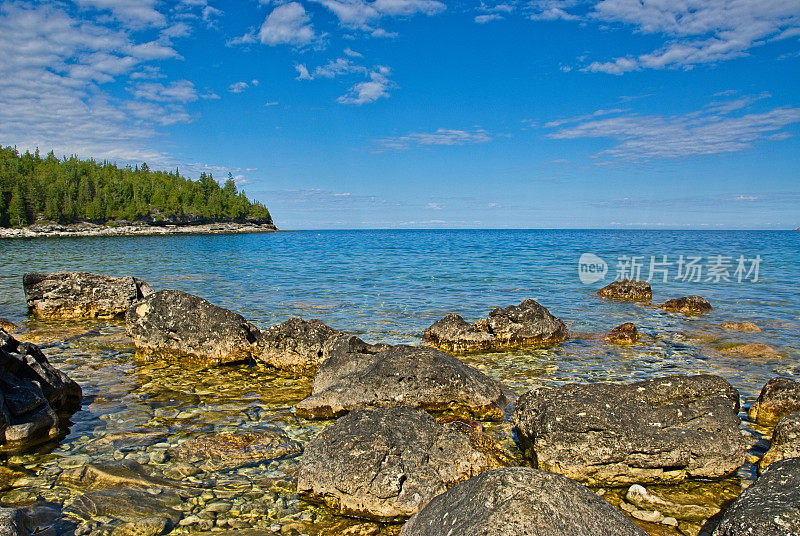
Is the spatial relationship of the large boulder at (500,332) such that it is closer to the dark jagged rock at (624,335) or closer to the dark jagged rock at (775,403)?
the dark jagged rock at (624,335)

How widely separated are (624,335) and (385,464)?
34.7 feet

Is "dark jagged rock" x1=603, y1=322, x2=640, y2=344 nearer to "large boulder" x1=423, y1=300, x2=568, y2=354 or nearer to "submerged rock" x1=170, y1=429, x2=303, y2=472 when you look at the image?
"large boulder" x1=423, y1=300, x2=568, y2=354

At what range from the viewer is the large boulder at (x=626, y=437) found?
6.32m

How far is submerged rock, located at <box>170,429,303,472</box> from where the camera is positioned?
6621 mm

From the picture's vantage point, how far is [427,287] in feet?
82.4

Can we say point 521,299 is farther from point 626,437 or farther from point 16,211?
point 16,211

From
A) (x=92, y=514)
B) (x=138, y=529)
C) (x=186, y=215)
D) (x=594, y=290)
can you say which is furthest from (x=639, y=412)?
(x=186, y=215)

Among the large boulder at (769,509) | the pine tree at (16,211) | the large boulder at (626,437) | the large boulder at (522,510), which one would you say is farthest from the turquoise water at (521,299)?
the pine tree at (16,211)

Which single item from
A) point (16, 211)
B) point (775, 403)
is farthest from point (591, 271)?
point (16, 211)

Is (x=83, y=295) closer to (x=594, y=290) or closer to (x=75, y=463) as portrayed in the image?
(x=75, y=463)

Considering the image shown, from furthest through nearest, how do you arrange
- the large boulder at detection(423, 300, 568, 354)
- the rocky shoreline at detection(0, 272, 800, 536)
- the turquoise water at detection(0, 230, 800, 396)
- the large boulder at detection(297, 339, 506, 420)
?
1. the large boulder at detection(423, 300, 568, 354)
2. the turquoise water at detection(0, 230, 800, 396)
3. the large boulder at detection(297, 339, 506, 420)
4. the rocky shoreline at detection(0, 272, 800, 536)

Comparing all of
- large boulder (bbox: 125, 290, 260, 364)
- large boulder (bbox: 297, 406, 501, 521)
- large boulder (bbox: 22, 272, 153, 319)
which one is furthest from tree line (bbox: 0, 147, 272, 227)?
large boulder (bbox: 297, 406, 501, 521)

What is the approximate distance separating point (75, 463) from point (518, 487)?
18.7ft

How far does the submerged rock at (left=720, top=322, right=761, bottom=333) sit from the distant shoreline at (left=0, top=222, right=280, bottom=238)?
384ft
